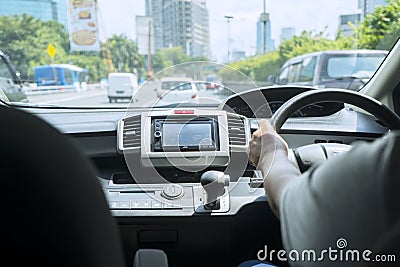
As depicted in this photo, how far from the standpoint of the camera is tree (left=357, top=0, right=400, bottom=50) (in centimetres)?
296

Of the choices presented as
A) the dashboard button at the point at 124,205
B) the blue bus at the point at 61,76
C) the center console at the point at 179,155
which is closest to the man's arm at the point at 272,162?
the center console at the point at 179,155

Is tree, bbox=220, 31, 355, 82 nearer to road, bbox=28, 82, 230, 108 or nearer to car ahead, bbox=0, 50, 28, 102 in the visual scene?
road, bbox=28, 82, 230, 108

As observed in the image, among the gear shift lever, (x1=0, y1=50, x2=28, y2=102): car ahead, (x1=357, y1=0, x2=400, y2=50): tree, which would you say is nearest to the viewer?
the gear shift lever

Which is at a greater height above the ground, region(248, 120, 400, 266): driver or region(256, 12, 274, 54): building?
region(256, 12, 274, 54): building

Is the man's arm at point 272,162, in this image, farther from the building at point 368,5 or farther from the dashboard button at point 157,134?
the building at point 368,5

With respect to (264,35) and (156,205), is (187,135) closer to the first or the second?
(156,205)

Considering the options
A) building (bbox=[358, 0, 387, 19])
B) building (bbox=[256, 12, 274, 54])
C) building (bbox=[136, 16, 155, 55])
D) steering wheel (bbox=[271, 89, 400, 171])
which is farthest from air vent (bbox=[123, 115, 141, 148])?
building (bbox=[358, 0, 387, 19])

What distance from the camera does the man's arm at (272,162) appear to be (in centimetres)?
129

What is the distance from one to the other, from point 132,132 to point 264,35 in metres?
1.51

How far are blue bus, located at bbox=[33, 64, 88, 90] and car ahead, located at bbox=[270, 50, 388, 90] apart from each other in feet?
4.20

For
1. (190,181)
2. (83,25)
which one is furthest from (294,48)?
(190,181)

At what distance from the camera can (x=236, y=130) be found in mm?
2289

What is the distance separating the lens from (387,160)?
3.22 ft

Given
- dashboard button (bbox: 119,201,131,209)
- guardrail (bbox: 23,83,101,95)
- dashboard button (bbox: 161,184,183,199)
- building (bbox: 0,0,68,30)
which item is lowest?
dashboard button (bbox: 119,201,131,209)
